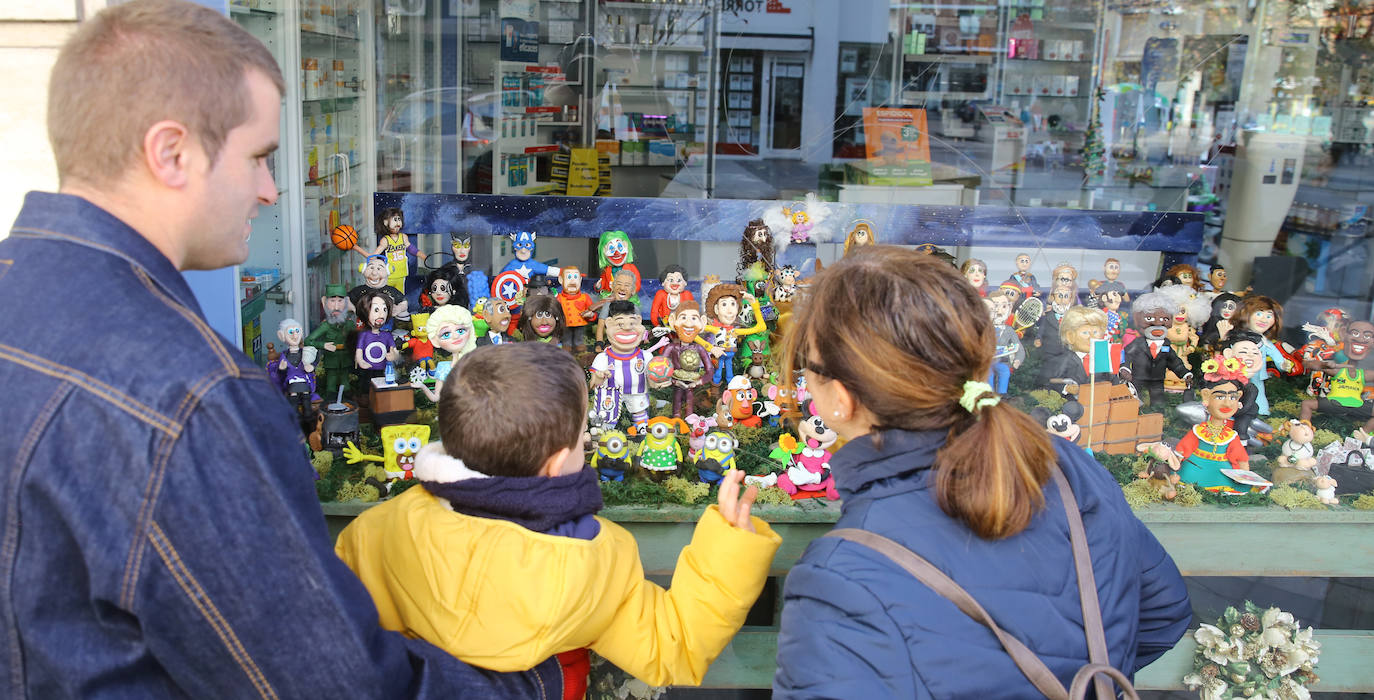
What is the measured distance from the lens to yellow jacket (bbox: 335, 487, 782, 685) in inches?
61.6

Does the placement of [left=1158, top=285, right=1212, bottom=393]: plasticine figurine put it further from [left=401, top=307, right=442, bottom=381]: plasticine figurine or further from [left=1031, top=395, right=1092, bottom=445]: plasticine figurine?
[left=401, top=307, right=442, bottom=381]: plasticine figurine

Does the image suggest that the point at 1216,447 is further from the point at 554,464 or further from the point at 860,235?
the point at 554,464

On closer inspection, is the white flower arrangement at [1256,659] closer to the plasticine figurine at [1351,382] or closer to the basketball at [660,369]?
the plasticine figurine at [1351,382]

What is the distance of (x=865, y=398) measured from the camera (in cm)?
145

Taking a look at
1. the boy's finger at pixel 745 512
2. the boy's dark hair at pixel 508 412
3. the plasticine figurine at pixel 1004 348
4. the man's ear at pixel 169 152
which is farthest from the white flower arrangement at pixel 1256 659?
the man's ear at pixel 169 152

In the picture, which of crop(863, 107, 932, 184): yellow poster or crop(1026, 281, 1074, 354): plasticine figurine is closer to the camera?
crop(1026, 281, 1074, 354): plasticine figurine

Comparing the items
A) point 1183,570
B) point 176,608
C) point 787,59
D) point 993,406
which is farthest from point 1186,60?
point 176,608

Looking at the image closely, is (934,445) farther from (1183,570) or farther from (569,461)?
(1183,570)

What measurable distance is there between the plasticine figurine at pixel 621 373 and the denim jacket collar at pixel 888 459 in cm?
177

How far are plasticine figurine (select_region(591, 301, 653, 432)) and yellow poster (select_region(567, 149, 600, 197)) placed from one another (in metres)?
3.30

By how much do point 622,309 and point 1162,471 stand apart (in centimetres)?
162

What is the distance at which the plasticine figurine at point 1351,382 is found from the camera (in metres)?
3.55

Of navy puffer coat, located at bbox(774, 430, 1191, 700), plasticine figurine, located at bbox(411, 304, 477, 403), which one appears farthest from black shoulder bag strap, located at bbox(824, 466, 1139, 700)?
plasticine figurine, located at bbox(411, 304, 477, 403)

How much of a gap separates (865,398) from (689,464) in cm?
159
